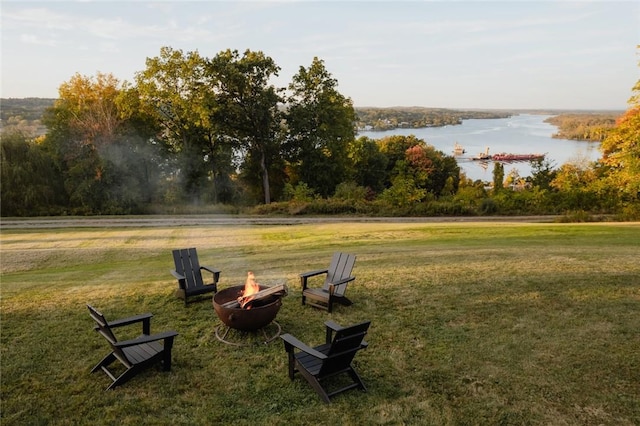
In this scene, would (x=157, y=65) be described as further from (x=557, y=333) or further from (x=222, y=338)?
(x=557, y=333)

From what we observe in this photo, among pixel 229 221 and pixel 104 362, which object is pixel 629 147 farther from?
pixel 104 362

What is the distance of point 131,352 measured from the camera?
561 centimetres

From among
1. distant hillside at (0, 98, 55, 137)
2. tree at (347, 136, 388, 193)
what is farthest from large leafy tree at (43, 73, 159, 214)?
tree at (347, 136, 388, 193)

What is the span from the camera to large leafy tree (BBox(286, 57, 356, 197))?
32594mm

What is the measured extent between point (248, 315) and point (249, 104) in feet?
91.1

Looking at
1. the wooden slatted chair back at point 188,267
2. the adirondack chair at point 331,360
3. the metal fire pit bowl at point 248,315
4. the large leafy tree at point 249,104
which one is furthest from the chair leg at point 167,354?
the large leafy tree at point 249,104

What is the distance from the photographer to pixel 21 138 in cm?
2827

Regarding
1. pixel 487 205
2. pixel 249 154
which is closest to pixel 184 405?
pixel 487 205

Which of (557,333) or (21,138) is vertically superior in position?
(21,138)

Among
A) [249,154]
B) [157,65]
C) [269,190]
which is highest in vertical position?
[157,65]

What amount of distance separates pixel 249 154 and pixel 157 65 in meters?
9.33

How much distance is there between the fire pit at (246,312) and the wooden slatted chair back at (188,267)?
159 cm

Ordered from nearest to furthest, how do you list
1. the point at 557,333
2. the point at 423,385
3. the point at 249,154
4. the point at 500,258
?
the point at 423,385
the point at 557,333
the point at 500,258
the point at 249,154

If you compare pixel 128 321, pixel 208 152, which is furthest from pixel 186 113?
pixel 128 321
